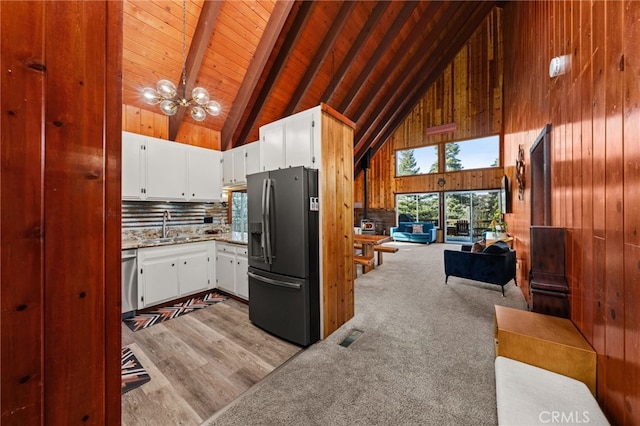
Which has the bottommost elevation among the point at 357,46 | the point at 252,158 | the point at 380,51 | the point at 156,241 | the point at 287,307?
the point at 287,307

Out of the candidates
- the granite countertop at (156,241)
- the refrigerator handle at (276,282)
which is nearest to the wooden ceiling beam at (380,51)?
the granite countertop at (156,241)

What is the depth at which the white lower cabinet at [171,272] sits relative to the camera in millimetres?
3051

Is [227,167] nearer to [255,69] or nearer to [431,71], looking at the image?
[255,69]

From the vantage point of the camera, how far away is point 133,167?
130 inches

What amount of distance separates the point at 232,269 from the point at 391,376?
8.14 ft

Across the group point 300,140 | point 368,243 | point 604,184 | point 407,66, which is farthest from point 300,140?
point 407,66

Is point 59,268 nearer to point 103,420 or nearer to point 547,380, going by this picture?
point 103,420

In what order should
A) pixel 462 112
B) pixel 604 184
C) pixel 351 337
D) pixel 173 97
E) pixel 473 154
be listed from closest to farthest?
pixel 604 184 < pixel 351 337 < pixel 173 97 < pixel 473 154 < pixel 462 112

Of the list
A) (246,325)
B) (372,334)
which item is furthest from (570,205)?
(246,325)

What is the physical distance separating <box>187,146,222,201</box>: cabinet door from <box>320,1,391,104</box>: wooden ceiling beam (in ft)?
9.10

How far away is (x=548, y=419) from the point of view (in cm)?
103

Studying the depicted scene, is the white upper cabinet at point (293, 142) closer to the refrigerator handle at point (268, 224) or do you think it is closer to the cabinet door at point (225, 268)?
the refrigerator handle at point (268, 224)

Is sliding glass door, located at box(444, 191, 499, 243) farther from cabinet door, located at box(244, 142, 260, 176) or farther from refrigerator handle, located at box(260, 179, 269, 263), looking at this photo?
refrigerator handle, located at box(260, 179, 269, 263)

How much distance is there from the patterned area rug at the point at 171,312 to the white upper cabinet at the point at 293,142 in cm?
211
